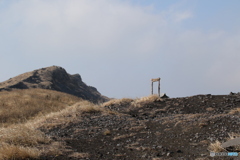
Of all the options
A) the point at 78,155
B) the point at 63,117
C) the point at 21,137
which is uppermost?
the point at 63,117

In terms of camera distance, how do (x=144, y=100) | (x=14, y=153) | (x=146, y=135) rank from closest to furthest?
(x=14, y=153), (x=146, y=135), (x=144, y=100)

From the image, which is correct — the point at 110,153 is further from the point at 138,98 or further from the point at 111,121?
the point at 138,98

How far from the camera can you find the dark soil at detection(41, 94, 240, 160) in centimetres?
679

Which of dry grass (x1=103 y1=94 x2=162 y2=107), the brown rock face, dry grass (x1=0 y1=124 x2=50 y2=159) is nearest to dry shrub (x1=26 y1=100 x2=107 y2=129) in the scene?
dry grass (x1=103 y1=94 x2=162 y2=107)

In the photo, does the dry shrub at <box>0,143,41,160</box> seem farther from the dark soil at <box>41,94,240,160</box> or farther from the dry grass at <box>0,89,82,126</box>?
the dry grass at <box>0,89,82,126</box>

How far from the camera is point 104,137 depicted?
9.24 m

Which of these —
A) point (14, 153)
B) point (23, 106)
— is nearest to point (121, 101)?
point (23, 106)

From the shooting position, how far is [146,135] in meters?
8.98

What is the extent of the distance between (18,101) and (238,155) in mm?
15990

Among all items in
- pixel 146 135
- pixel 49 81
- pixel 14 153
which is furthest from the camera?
pixel 49 81

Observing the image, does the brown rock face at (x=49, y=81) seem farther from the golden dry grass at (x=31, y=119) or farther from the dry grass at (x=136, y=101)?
the dry grass at (x=136, y=101)

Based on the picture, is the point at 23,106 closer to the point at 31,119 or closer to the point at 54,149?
the point at 31,119

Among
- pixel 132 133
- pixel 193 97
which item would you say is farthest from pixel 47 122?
pixel 193 97

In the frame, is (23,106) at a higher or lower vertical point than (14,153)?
higher
